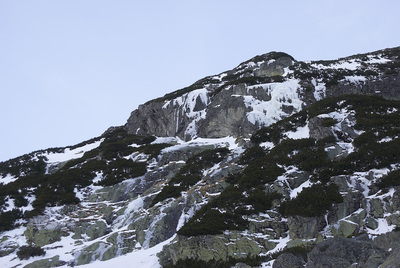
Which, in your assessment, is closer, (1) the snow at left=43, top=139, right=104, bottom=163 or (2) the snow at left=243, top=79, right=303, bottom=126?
(2) the snow at left=243, top=79, right=303, bottom=126

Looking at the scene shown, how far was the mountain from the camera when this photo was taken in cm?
1493

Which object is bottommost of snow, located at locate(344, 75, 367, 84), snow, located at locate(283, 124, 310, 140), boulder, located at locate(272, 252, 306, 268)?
boulder, located at locate(272, 252, 306, 268)

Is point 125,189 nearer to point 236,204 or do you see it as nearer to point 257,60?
point 236,204

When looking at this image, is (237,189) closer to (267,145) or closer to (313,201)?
(313,201)

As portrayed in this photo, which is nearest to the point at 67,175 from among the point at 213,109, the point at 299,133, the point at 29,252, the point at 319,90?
the point at 29,252

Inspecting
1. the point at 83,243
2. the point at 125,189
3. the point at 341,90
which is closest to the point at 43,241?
the point at 83,243

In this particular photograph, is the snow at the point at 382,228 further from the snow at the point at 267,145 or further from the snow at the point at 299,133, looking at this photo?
the snow at the point at 267,145

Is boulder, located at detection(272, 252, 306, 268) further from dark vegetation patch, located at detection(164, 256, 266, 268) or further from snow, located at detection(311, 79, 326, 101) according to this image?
snow, located at detection(311, 79, 326, 101)

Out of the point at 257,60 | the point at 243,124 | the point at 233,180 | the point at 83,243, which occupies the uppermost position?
the point at 257,60

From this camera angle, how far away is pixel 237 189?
20031 millimetres

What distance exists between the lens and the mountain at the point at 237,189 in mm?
14930

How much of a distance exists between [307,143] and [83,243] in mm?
15577

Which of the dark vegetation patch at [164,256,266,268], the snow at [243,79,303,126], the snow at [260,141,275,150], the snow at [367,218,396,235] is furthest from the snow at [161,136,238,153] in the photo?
the dark vegetation patch at [164,256,266,268]

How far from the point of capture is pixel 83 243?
22188mm
